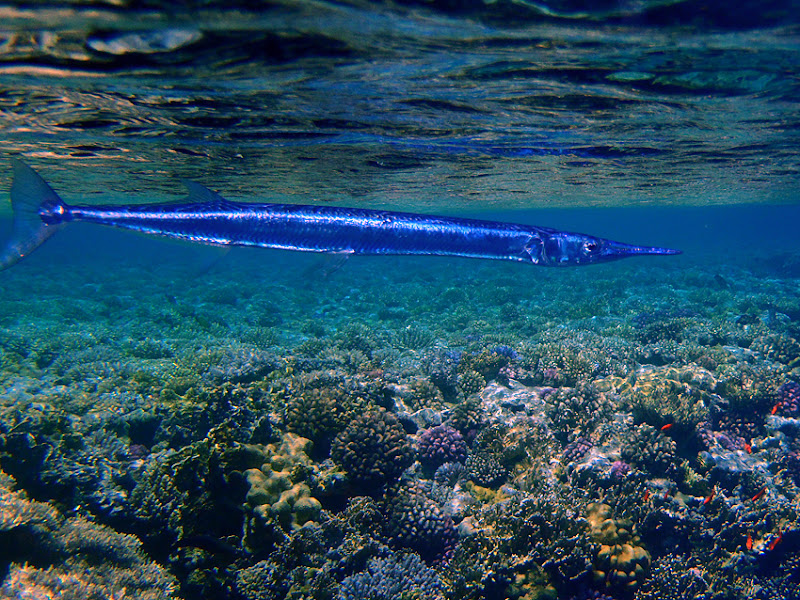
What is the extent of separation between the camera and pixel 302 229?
5.39 metres

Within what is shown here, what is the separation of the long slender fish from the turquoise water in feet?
2.55

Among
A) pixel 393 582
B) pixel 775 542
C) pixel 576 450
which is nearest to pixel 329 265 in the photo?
pixel 393 582

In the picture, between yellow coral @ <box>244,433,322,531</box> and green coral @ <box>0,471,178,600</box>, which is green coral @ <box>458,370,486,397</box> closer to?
yellow coral @ <box>244,433,322,531</box>

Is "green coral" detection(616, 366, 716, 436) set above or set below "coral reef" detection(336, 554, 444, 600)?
above

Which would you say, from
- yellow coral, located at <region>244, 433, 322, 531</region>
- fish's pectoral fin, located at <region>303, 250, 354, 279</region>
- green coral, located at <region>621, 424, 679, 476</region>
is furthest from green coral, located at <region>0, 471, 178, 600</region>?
green coral, located at <region>621, 424, 679, 476</region>

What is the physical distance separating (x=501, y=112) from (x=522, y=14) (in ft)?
15.5

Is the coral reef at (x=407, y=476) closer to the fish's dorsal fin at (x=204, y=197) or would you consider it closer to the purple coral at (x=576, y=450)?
the purple coral at (x=576, y=450)

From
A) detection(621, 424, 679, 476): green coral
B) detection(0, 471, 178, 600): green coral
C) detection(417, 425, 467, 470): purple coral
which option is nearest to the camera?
detection(0, 471, 178, 600): green coral

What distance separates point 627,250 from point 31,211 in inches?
339

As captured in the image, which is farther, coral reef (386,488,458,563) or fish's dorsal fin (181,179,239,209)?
fish's dorsal fin (181,179,239,209)

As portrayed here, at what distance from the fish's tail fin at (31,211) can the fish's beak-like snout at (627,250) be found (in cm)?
791

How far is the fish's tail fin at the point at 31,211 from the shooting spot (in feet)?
18.9

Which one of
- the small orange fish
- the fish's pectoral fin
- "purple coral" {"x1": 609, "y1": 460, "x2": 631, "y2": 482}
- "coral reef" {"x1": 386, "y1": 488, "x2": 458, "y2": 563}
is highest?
the fish's pectoral fin

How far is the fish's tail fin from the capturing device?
18.9ft
